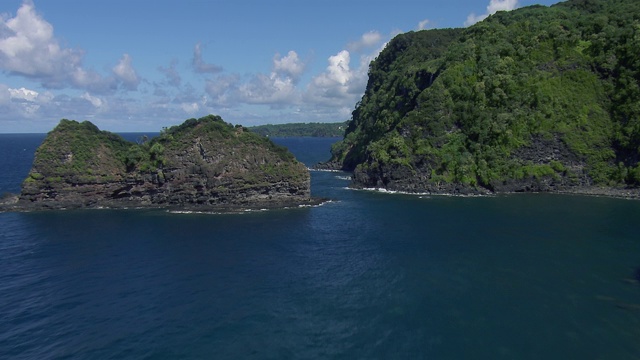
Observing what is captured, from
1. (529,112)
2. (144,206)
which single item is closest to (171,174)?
(144,206)

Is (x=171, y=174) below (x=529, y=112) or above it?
below

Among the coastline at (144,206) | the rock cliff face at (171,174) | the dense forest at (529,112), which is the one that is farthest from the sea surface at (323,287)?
the dense forest at (529,112)

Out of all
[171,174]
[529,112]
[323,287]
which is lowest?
[323,287]

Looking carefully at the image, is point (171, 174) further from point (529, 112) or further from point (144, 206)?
point (529, 112)

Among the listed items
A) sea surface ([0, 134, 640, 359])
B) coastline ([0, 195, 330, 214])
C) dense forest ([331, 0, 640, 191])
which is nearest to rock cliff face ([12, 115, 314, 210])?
coastline ([0, 195, 330, 214])

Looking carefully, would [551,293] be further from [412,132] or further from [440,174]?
[412,132]

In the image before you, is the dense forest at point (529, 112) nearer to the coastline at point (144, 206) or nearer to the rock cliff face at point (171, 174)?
the rock cliff face at point (171, 174)

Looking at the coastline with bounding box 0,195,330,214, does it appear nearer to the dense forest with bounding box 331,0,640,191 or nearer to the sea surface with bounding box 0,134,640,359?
the sea surface with bounding box 0,134,640,359

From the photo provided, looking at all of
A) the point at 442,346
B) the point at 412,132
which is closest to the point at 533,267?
the point at 442,346
